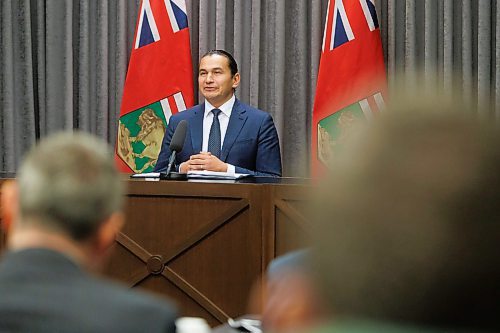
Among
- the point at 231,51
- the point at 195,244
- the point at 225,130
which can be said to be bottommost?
the point at 195,244

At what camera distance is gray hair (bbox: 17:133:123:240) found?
1161mm

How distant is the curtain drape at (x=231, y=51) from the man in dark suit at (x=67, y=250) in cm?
479

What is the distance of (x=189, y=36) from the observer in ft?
19.9

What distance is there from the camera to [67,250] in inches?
44.3

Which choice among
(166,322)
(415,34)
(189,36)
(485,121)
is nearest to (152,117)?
(189,36)

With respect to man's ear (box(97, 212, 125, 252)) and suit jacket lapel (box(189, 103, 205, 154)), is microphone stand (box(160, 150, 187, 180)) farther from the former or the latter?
man's ear (box(97, 212, 125, 252))

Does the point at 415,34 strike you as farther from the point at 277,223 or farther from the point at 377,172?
the point at 377,172

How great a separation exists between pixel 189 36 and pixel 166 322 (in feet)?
16.7

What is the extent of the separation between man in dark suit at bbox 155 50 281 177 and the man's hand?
1.07ft

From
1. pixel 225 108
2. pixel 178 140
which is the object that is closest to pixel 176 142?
pixel 178 140

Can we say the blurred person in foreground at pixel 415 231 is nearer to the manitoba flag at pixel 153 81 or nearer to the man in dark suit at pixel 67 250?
the man in dark suit at pixel 67 250

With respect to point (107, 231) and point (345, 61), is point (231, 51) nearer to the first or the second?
point (345, 61)

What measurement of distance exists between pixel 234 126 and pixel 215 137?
0.14 meters

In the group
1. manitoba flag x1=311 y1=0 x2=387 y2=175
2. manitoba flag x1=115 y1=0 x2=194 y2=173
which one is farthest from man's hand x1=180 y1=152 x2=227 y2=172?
manitoba flag x1=115 y1=0 x2=194 y2=173
